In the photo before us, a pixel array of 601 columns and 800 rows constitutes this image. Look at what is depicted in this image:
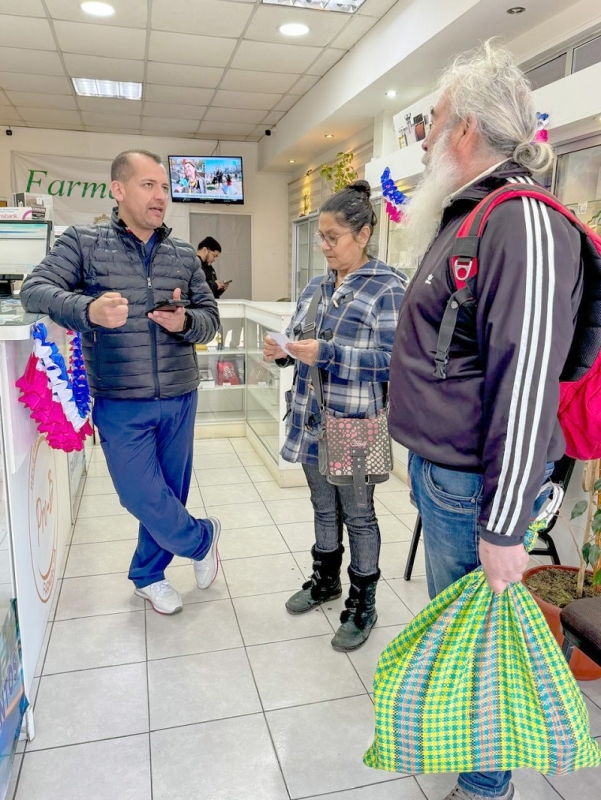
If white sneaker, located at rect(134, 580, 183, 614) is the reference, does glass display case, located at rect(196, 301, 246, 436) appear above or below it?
above

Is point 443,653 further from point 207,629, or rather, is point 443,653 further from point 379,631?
point 207,629

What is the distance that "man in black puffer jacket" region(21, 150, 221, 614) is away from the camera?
202 cm

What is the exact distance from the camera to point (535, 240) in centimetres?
106

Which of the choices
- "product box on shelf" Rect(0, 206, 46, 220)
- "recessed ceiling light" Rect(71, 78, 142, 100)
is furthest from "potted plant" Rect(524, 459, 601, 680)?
"recessed ceiling light" Rect(71, 78, 142, 100)

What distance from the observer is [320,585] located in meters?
2.41

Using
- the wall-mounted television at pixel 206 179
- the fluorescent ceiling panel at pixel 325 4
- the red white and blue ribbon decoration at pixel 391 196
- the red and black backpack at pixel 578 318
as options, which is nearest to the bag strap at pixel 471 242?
the red and black backpack at pixel 578 318

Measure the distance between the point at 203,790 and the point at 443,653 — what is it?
82 cm

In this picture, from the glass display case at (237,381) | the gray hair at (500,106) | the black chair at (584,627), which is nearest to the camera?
the gray hair at (500,106)

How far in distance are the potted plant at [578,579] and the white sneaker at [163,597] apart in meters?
1.38

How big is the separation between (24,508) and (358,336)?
1.20m

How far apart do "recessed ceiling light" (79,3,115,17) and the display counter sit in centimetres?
324

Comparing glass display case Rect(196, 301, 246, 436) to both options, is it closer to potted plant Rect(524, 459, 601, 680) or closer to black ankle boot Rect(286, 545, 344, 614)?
Answer: black ankle boot Rect(286, 545, 344, 614)

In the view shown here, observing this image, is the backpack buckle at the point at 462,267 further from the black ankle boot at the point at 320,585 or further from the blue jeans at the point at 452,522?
the black ankle boot at the point at 320,585

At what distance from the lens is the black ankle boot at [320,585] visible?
2.37 m
